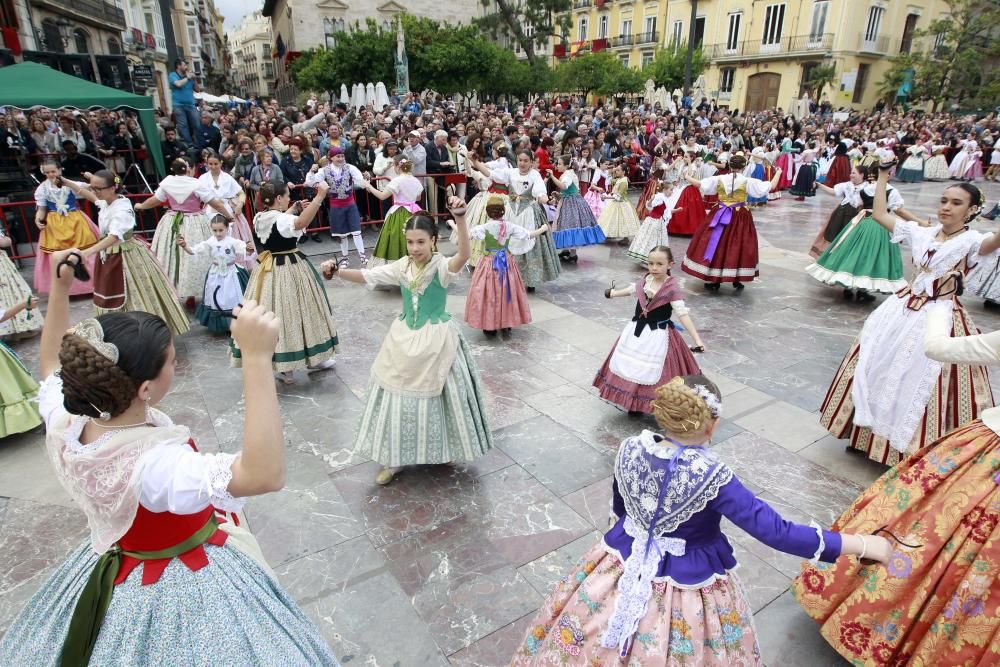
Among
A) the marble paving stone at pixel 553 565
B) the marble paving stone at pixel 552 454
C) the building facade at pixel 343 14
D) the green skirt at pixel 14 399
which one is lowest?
the marble paving stone at pixel 553 565

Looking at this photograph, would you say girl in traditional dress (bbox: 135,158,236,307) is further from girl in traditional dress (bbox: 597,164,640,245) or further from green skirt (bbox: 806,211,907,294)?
green skirt (bbox: 806,211,907,294)

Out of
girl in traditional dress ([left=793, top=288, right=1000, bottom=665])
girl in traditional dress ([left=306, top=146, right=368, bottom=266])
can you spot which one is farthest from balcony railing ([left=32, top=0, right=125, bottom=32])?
girl in traditional dress ([left=793, top=288, right=1000, bottom=665])

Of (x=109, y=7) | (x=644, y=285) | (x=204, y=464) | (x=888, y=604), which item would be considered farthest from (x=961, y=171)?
(x=109, y=7)

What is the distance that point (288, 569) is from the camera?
3363 mm

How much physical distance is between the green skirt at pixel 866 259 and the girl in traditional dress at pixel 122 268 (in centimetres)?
795

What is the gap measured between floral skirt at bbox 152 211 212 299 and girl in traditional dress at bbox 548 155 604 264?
511cm

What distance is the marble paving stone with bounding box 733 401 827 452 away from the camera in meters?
4.68

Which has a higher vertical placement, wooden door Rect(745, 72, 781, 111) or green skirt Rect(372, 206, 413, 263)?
wooden door Rect(745, 72, 781, 111)

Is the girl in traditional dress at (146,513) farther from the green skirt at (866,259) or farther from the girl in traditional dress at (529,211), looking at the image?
the green skirt at (866,259)

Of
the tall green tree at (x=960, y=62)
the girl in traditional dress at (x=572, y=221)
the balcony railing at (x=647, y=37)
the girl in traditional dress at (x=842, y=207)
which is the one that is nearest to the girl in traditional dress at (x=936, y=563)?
the girl in traditional dress at (x=842, y=207)

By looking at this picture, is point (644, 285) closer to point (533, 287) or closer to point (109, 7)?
point (533, 287)

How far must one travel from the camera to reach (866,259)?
7.64 meters

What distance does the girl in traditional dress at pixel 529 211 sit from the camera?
7.88m

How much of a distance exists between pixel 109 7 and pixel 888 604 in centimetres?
3872
